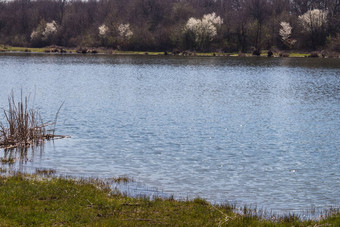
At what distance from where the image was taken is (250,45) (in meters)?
160

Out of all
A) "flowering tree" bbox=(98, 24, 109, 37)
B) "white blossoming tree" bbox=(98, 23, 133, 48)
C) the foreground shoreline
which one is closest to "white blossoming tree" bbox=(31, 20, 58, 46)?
the foreground shoreline

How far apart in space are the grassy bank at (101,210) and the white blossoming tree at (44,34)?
184 metres

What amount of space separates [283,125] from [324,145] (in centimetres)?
693

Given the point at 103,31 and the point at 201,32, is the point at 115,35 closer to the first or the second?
the point at 103,31

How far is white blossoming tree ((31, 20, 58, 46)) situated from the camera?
191375 millimetres

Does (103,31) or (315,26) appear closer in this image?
(315,26)

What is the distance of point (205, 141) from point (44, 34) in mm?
174003

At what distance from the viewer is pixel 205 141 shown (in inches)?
1160

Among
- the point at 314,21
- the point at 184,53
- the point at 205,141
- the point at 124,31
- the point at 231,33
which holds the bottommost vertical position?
the point at 205,141

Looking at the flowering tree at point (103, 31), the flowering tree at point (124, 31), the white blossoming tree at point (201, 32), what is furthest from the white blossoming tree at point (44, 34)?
the white blossoming tree at point (201, 32)

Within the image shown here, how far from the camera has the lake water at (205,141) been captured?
802 inches

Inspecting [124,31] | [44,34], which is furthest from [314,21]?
[44,34]

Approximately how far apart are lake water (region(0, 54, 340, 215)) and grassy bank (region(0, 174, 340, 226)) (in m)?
2.68

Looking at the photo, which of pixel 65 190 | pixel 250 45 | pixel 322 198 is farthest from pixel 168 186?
pixel 250 45
